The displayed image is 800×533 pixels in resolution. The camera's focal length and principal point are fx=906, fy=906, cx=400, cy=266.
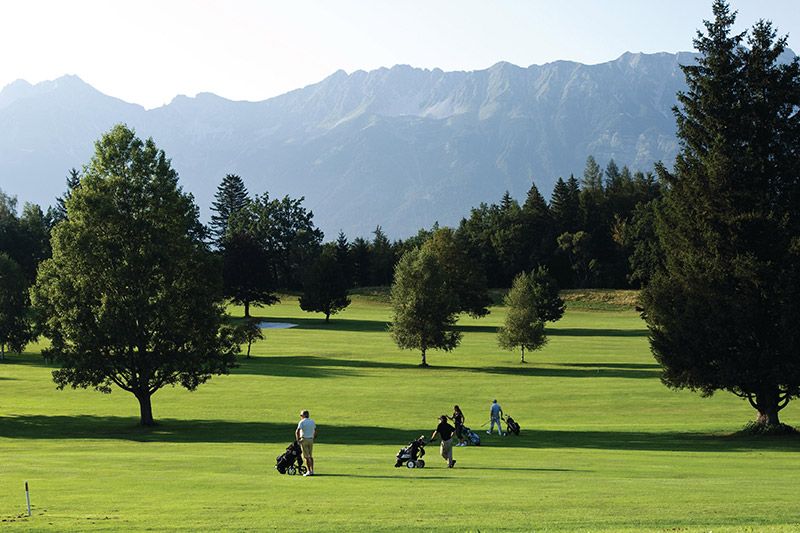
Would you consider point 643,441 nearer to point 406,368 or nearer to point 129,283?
point 129,283

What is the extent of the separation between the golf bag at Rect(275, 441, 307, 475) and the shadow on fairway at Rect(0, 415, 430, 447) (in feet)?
35.4

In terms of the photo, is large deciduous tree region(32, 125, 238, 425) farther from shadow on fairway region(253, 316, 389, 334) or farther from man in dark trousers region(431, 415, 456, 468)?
shadow on fairway region(253, 316, 389, 334)

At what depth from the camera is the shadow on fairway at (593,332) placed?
11138 cm

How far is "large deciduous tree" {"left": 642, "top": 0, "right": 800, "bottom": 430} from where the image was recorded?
38.1m

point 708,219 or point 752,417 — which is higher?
point 708,219

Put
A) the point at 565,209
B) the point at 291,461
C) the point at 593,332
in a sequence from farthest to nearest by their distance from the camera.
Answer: the point at 565,209 → the point at 593,332 → the point at 291,461

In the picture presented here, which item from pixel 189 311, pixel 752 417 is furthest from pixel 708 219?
pixel 189 311

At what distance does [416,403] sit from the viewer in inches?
2122

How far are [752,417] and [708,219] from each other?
14719mm

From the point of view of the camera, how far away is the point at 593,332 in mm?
115812

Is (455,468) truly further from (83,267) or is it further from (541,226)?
(541,226)

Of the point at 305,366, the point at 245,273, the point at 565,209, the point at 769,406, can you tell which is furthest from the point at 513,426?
the point at 565,209

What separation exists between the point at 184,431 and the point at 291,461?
60.6 ft

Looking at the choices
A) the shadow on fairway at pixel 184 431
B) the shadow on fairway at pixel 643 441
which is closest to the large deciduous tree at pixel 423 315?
the shadow on fairway at pixel 184 431
